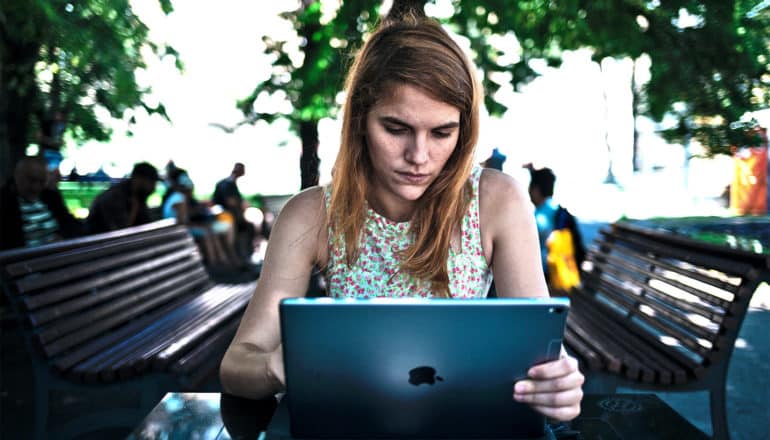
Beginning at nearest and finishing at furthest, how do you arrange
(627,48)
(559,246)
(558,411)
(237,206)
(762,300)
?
(558,411), (627,48), (559,246), (762,300), (237,206)

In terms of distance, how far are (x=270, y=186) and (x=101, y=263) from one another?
19.1 meters

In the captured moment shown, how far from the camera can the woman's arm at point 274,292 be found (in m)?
1.50

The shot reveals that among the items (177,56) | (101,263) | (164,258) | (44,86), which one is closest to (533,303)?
(101,263)

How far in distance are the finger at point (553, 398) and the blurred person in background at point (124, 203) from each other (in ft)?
19.2

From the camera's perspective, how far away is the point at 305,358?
1034 mm

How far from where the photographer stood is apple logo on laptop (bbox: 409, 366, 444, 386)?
1.04m

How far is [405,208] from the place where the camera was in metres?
1.98

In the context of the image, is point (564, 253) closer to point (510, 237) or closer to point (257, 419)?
point (510, 237)

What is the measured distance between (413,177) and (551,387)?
2.63ft

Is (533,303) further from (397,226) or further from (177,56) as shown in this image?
(177,56)

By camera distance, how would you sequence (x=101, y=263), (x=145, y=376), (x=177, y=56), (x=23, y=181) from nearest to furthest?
1. (x=145, y=376)
2. (x=101, y=263)
3. (x=177, y=56)
4. (x=23, y=181)

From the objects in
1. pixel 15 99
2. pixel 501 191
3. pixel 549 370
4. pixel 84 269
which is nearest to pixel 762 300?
pixel 501 191

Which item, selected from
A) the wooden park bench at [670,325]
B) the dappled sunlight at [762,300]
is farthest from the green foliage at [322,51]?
the dappled sunlight at [762,300]

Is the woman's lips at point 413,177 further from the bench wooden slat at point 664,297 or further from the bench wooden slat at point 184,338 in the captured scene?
the bench wooden slat at point 664,297
